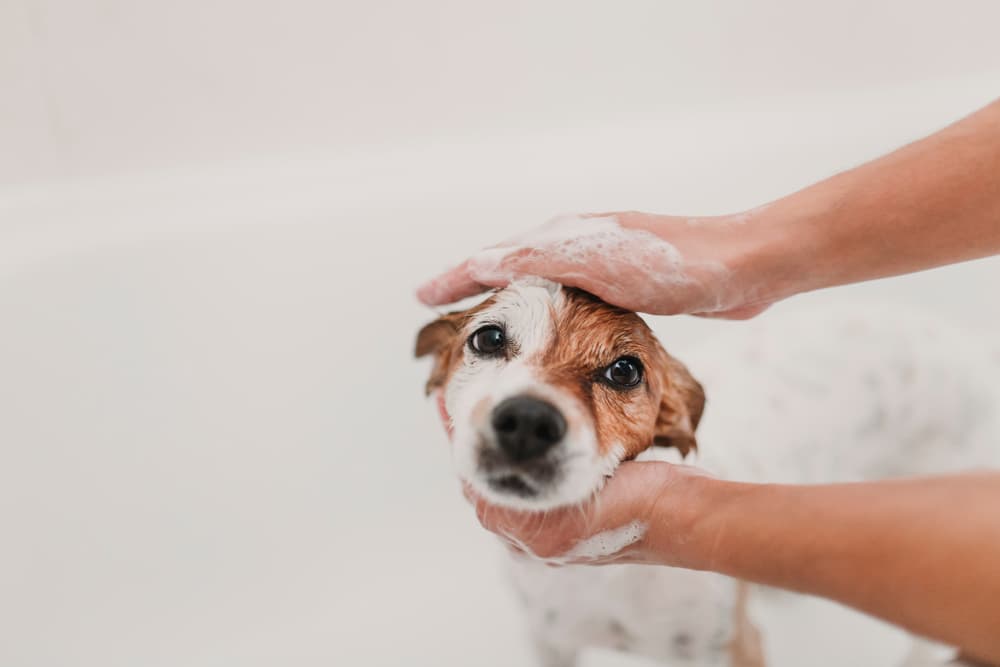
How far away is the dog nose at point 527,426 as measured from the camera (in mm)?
903

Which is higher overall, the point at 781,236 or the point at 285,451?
the point at 781,236

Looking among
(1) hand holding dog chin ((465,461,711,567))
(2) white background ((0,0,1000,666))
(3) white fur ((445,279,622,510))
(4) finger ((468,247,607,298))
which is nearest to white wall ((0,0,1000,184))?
(2) white background ((0,0,1000,666))

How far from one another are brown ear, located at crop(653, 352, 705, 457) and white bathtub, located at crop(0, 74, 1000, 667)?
901 mm

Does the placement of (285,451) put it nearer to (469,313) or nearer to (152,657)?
(152,657)

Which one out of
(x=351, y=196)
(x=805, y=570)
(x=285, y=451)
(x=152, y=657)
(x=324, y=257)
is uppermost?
(x=351, y=196)

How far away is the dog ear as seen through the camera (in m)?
1.21

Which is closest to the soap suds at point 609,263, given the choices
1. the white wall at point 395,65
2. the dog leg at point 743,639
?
the dog leg at point 743,639

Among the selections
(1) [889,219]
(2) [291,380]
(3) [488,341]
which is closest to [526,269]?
(3) [488,341]

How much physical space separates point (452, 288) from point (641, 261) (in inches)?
12.9

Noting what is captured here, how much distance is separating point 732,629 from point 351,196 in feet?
4.38

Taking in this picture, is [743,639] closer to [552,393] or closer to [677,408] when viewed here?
[677,408]

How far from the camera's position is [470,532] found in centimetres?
215

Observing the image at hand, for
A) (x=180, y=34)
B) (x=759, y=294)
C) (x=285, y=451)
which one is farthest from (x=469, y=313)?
(x=180, y=34)

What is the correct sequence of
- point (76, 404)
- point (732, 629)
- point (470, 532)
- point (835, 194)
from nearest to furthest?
point (835, 194), point (732, 629), point (76, 404), point (470, 532)
